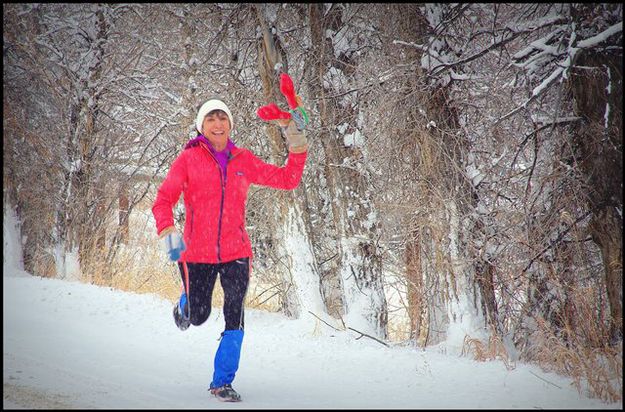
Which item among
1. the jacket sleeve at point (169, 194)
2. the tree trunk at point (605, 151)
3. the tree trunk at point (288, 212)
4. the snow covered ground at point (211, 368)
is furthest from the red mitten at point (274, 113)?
the tree trunk at point (605, 151)

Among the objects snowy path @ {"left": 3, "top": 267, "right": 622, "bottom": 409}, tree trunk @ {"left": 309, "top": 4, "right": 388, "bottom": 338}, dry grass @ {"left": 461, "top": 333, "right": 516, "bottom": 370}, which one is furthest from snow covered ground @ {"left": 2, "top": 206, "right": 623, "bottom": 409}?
tree trunk @ {"left": 309, "top": 4, "right": 388, "bottom": 338}

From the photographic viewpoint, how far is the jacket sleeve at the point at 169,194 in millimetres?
4091

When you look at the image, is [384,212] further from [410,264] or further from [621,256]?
[621,256]

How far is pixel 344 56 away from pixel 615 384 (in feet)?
14.1

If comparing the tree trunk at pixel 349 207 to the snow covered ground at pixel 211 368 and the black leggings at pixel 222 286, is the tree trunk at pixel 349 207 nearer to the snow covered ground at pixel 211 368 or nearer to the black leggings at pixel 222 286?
the snow covered ground at pixel 211 368

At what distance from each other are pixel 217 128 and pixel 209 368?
201 cm

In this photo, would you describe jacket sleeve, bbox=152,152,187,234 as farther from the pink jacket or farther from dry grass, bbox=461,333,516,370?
dry grass, bbox=461,333,516,370

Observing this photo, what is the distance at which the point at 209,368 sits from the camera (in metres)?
5.05

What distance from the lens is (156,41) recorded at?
36.8ft

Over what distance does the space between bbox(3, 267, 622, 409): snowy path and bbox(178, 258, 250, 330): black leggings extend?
0.54 metres

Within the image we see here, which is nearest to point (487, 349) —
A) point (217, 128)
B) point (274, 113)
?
point (274, 113)

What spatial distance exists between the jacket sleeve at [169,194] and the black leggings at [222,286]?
372 mm

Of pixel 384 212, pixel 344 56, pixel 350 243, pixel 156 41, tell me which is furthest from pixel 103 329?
pixel 156 41

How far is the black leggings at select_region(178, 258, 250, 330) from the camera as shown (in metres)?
4.16
